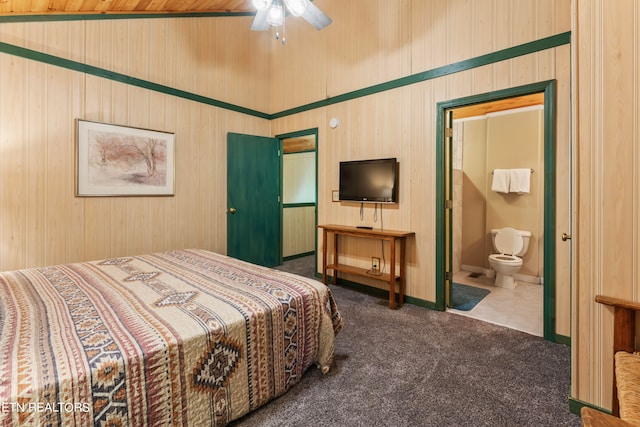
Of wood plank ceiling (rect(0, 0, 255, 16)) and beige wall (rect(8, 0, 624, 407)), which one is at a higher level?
→ wood plank ceiling (rect(0, 0, 255, 16))

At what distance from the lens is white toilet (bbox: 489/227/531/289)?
3750 mm

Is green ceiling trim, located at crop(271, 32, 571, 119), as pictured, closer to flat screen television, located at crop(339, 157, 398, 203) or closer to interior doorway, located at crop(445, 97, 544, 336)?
flat screen television, located at crop(339, 157, 398, 203)

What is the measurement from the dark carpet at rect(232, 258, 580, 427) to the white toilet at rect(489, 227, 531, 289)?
140 cm

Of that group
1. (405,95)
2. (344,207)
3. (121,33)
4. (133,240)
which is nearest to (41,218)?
(133,240)

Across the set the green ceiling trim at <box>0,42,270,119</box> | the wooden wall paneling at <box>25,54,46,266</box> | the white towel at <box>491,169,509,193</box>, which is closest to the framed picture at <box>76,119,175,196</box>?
the wooden wall paneling at <box>25,54,46,266</box>

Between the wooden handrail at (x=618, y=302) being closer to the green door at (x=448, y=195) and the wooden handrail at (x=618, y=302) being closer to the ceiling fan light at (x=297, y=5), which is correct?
the green door at (x=448, y=195)

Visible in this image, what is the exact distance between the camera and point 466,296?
348 cm

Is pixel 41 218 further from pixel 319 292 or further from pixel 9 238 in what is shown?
pixel 319 292

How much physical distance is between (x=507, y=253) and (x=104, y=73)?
17.8 ft

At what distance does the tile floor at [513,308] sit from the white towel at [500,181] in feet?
4.48

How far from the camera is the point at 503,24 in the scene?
2596 millimetres

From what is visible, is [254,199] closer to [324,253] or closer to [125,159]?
[324,253]

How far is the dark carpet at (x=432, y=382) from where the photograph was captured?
154 centimetres

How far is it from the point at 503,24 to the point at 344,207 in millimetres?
2433
